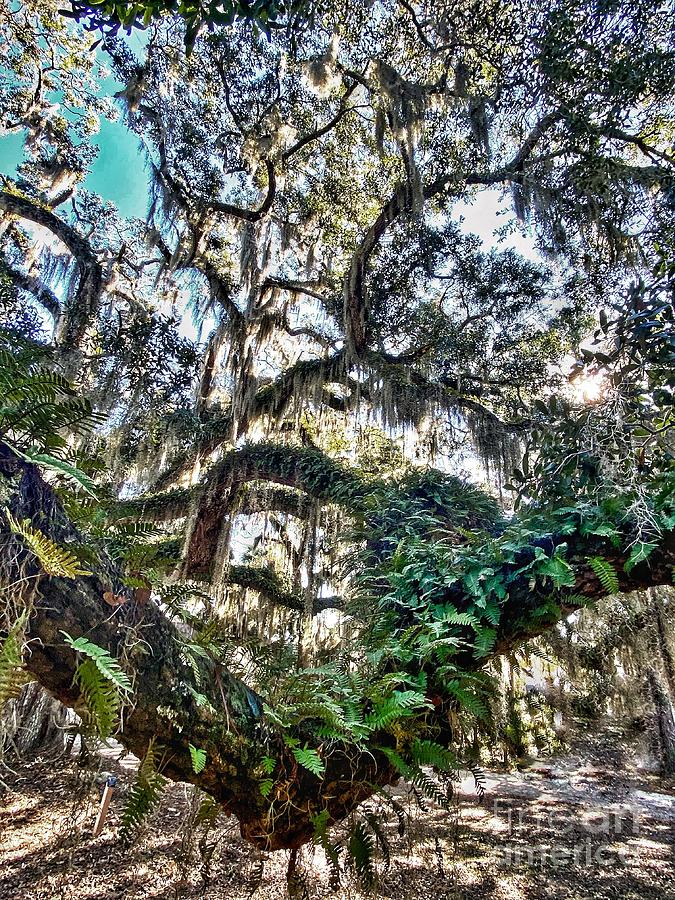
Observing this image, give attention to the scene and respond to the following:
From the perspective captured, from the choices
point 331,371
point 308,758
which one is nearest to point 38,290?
point 331,371

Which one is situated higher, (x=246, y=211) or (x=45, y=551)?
(x=246, y=211)

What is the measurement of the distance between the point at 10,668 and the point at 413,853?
4.45 metres

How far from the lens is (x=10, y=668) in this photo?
3.89 ft

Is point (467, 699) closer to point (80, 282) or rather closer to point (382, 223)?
point (382, 223)

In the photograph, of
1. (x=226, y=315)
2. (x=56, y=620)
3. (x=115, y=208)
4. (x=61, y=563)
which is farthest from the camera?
(x=115, y=208)

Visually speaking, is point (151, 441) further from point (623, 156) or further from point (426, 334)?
point (623, 156)

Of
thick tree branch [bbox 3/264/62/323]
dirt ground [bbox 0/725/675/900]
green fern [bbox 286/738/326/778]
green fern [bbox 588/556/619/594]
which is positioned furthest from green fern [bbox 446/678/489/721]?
thick tree branch [bbox 3/264/62/323]

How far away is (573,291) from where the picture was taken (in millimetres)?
6418

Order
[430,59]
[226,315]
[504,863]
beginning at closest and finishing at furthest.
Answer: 1. [504,863]
2. [430,59]
3. [226,315]

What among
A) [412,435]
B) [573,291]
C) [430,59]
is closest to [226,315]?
[412,435]

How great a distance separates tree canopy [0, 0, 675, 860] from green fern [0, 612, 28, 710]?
0.26 feet

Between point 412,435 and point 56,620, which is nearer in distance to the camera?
point 56,620

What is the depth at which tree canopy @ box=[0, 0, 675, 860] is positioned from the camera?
1836 mm

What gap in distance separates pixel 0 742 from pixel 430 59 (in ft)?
22.2
